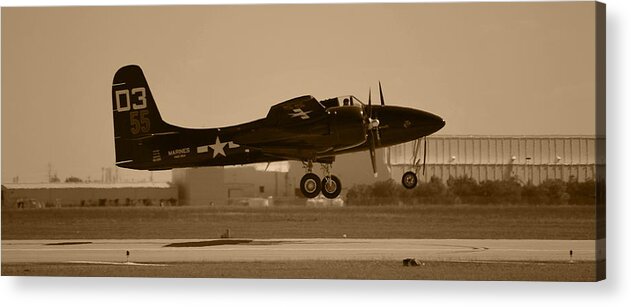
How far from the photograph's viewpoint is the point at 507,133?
15789mm

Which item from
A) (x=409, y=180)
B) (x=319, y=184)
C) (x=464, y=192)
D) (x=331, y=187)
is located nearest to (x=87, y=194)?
(x=319, y=184)

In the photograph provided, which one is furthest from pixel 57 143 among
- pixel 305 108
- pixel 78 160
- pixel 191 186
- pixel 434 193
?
pixel 434 193

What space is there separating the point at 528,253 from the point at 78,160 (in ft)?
19.2

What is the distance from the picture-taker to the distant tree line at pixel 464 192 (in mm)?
15852

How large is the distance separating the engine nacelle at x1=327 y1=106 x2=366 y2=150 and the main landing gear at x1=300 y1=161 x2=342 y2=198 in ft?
1.56

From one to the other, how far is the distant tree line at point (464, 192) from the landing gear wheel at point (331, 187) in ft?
0.76

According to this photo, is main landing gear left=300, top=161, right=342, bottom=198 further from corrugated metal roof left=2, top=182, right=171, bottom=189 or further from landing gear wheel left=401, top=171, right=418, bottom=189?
corrugated metal roof left=2, top=182, right=171, bottom=189

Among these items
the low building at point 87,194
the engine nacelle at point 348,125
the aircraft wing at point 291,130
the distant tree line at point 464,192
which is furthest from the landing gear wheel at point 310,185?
the low building at point 87,194

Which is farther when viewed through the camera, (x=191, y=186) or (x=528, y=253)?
(x=191, y=186)

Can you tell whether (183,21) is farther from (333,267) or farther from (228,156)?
(333,267)

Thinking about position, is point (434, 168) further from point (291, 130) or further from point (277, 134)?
point (277, 134)

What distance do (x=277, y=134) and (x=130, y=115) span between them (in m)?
1.93

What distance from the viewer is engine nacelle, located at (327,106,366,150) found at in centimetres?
1597

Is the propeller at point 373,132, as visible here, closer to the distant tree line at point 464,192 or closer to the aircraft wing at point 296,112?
the distant tree line at point 464,192
